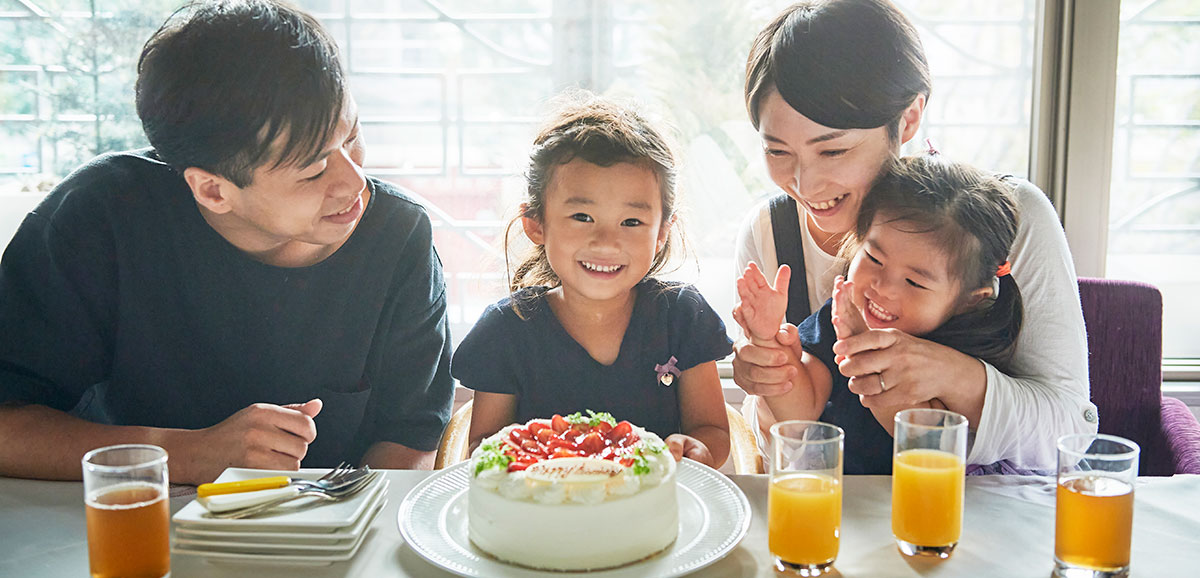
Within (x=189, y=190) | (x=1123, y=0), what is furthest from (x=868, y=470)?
(x=1123, y=0)

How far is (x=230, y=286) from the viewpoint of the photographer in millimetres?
1812

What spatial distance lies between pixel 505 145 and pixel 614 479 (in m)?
1.91

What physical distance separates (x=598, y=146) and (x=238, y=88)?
643 millimetres

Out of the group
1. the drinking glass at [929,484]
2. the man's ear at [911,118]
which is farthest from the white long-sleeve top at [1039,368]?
the drinking glass at [929,484]

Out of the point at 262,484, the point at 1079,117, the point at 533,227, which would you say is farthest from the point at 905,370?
the point at 1079,117

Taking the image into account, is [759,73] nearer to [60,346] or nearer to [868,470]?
[868,470]

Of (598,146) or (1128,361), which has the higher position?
(598,146)

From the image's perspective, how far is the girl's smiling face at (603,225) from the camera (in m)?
1.79

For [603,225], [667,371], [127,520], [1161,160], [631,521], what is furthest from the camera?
[1161,160]

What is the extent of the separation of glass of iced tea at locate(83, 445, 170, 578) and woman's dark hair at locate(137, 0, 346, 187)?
652 mm

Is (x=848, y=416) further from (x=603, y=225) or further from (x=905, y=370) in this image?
(x=603, y=225)

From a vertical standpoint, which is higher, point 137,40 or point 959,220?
point 137,40

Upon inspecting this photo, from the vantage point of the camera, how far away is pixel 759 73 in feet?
5.94

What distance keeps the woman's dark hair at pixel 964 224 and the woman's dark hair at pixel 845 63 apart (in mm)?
129
